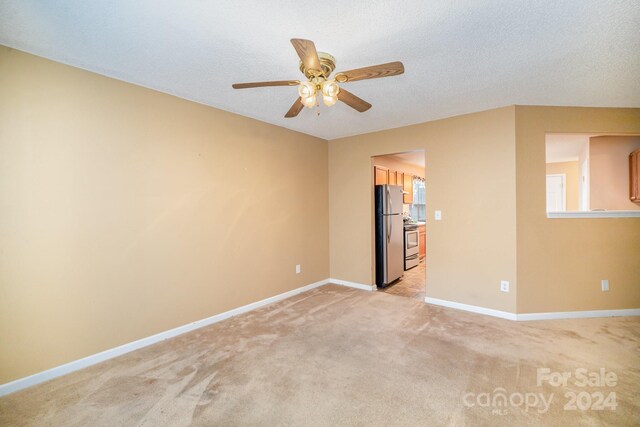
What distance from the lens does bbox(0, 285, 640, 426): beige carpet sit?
5.66ft

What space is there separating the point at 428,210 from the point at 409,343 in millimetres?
1842

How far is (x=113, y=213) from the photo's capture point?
2.43 meters

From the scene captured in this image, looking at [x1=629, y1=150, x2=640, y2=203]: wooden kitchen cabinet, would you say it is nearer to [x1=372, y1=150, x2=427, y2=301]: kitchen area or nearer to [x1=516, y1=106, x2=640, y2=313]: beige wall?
[x1=516, y1=106, x2=640, y2=313]: beige wall

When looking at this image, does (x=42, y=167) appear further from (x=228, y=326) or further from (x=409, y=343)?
(x=409, y=343)

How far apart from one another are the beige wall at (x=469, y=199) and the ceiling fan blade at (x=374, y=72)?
2201 mm

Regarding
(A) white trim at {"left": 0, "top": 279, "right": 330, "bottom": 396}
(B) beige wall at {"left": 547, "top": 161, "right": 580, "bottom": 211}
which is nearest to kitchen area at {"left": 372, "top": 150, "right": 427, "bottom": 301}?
(A) white trim at {"left": 0, "top": 279, "right": 330, "bottom": 396}

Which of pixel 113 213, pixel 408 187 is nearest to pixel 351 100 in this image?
pixel 113 213

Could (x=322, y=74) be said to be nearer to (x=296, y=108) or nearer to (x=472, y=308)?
(x=296, y=108)

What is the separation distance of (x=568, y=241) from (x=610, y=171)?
2.11 m

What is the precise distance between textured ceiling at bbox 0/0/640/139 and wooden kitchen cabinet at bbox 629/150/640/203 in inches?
66.7

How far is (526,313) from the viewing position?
10.3ft

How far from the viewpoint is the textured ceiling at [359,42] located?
5.37ft

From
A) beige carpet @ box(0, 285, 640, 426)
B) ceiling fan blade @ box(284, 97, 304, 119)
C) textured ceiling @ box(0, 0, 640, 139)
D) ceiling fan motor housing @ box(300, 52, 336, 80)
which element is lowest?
beige carpet @ box(0, 285, 640, 426)

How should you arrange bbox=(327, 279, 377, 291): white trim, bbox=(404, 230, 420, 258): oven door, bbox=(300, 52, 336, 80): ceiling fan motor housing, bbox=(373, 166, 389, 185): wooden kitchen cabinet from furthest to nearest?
1. bbox=(404, 230, 420, 258): oven door
2. bbox=(373, 166, 389, 185): wooden kitchen cabinet
3. bbox=(327, 279, 377, 291): white trim
4. bbox=(300, 52, 336, 80): ceiling fan motor housing
